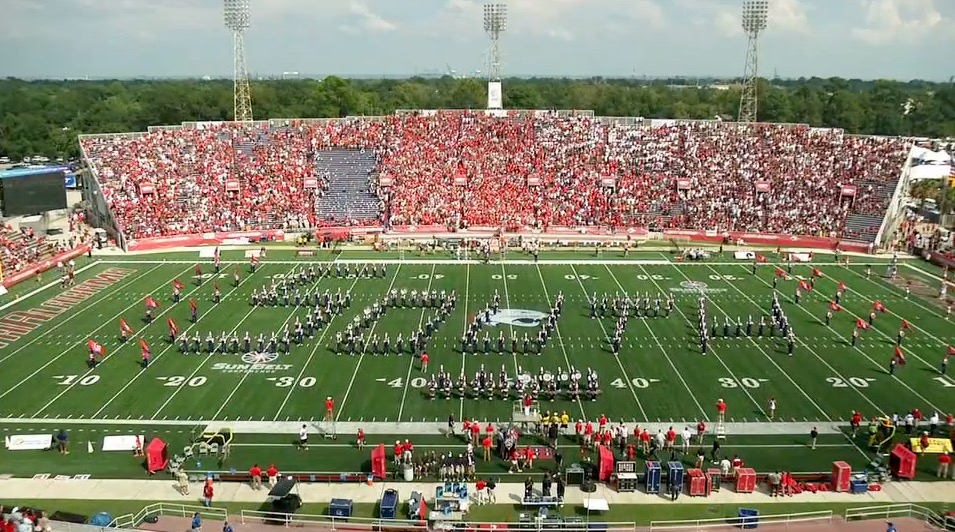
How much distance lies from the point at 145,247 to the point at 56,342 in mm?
13561

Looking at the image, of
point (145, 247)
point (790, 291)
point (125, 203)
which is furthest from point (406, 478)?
point (125, 203)

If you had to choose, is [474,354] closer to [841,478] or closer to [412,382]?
[412,382]

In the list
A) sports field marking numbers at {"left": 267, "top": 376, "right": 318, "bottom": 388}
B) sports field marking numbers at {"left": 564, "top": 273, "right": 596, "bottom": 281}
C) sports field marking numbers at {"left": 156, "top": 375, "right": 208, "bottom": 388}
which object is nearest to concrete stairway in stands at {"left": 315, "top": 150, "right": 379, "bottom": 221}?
sports field marking numbers at {"left": 564, "top": 273, "right": 596, "bottom": 281}

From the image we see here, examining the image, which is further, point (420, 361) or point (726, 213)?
point (726, 213)

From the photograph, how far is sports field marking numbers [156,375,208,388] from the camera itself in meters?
20.3

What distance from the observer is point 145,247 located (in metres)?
36.3

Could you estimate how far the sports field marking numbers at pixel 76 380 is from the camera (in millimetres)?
20375

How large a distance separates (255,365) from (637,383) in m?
10.8

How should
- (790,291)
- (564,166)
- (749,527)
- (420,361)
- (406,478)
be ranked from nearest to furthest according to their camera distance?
(749,527) < (406,478) < (420,361) < (790,291) < (564,166)

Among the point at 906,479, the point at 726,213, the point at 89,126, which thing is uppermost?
the point at 89,126

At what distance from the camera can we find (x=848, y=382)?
20.7 meters

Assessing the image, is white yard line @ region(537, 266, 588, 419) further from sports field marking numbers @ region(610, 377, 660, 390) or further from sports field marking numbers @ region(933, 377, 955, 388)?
sports field marking numbers @ region(933, 377, 955, 388)

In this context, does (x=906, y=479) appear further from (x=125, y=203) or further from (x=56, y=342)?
(x=125, y=203)

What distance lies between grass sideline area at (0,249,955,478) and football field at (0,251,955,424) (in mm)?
68
